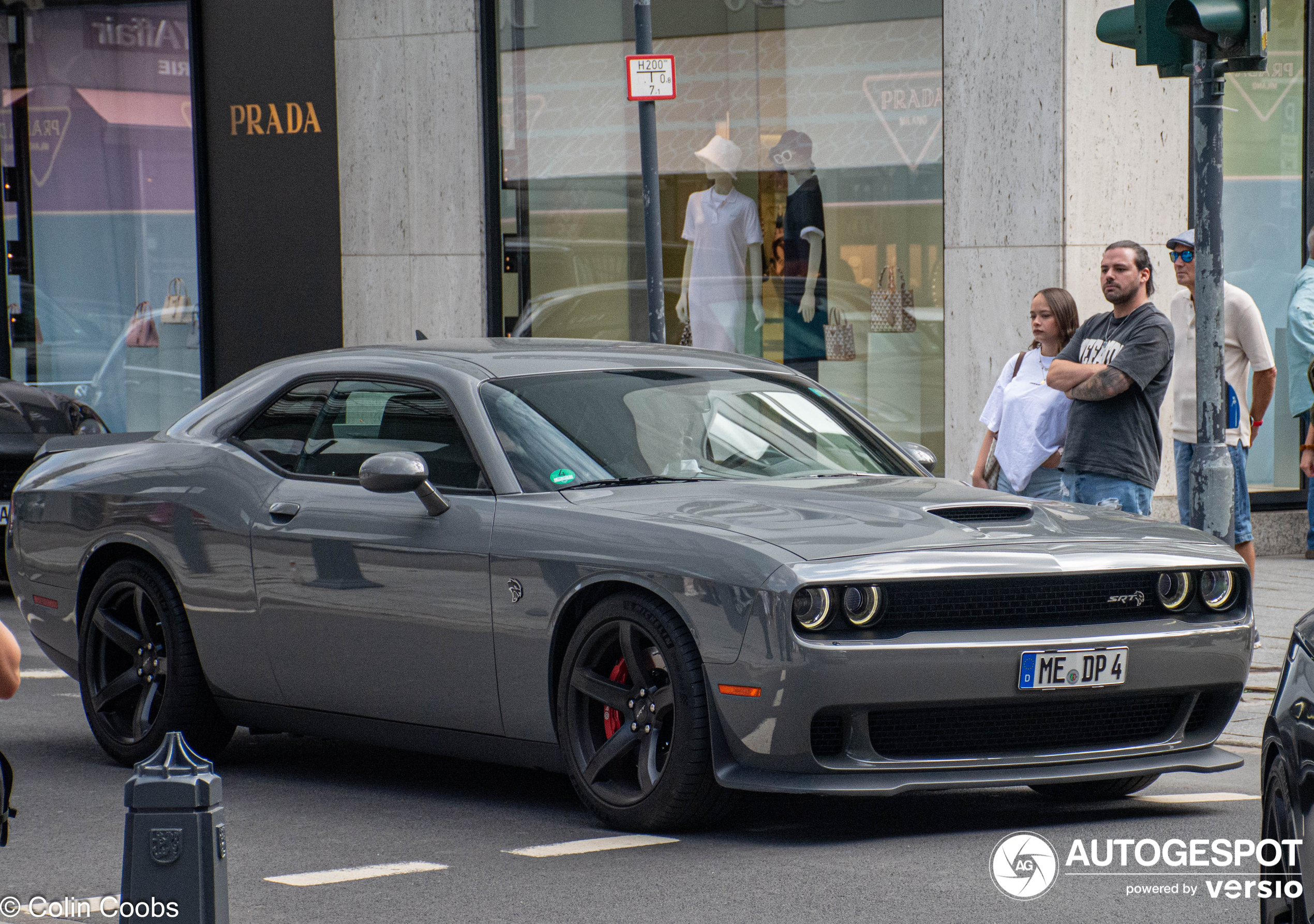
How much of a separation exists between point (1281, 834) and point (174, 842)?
2.13m

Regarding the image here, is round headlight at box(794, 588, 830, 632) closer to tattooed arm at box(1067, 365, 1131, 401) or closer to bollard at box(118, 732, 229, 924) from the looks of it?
bollard at box(118, 732, 229, 924)

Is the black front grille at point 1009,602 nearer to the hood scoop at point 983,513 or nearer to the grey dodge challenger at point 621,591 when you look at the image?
the grey dodge challenger at point 621,591

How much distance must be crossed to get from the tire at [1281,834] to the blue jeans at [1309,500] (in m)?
9.14

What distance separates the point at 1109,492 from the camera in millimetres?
9055

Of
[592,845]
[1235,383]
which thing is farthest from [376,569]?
[1235,383]

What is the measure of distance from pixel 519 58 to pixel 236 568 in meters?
9.51

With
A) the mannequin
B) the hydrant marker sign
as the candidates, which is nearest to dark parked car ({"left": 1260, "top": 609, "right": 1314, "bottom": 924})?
the hydrant marker sign

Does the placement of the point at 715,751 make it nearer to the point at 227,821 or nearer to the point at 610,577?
the point at 610,577

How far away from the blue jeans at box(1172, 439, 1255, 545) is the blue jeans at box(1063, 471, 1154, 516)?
101cm

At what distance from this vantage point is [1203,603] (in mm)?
6070

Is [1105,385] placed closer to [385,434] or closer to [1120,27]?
[1120,27]


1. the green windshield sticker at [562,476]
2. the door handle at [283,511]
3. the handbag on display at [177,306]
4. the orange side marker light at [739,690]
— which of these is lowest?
the orange side marker light at [739,690]

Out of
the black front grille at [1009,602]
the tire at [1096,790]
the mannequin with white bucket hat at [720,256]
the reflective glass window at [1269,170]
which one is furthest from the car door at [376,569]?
the reflective glass window at [1269,170]

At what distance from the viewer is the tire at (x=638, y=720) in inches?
223
